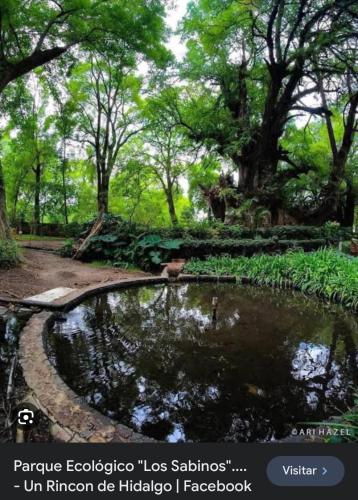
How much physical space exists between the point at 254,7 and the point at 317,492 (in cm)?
1308

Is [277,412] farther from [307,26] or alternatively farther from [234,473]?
[307,26]

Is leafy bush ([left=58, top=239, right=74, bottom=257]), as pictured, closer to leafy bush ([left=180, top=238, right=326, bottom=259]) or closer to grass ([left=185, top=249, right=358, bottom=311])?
leafy bush ([left=180, top=238, right=326, bottom=259])

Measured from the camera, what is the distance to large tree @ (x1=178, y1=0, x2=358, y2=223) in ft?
33.5

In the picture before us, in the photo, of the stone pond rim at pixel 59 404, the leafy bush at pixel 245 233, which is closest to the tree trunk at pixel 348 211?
the leafy bush at pixel 245 233

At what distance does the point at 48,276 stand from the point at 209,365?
5183 millimetres

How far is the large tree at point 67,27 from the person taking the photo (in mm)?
7723

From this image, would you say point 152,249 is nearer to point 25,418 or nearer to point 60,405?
point 60,405

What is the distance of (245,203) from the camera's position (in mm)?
12625

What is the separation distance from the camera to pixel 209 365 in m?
3.28

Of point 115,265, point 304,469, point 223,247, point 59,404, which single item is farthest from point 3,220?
point 304,469

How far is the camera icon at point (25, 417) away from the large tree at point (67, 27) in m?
7.09

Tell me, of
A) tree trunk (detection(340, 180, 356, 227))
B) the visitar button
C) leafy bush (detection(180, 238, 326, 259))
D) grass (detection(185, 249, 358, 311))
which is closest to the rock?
the visitar button

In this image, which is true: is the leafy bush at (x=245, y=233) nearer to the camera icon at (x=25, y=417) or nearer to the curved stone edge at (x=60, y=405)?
the curved stone edge at (x=60, y=405)

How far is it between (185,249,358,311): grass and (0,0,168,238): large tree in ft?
20.1
